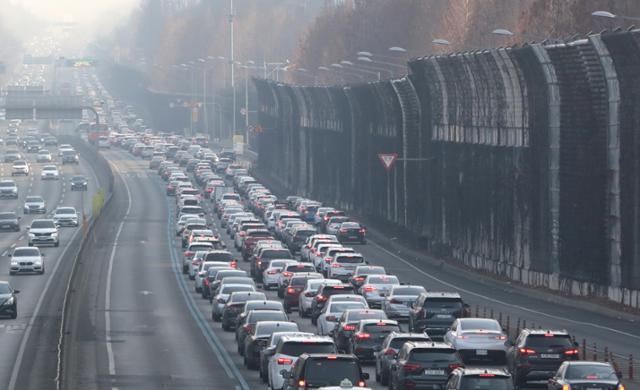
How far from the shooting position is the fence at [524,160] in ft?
223

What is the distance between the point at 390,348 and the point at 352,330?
20.8 ft

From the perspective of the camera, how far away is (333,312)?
52219 mm

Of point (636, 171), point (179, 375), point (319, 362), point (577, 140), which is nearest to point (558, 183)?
point (577, 140)

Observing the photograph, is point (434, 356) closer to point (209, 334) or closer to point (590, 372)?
point (590, 372)

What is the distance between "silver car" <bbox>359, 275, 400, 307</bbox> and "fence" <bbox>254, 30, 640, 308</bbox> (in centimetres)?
845

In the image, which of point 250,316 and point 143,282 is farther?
point 143,282

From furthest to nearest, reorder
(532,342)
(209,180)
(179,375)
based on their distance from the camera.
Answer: (209,180) → (179,375) → (532,342)

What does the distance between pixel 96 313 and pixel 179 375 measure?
19317 mm

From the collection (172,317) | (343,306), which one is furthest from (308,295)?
(343,306)

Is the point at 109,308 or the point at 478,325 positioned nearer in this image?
the point at 478,325

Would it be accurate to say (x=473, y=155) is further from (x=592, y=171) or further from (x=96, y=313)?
(x=96, y=313)

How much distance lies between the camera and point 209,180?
5861 inches

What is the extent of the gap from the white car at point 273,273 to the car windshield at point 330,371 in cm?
3784

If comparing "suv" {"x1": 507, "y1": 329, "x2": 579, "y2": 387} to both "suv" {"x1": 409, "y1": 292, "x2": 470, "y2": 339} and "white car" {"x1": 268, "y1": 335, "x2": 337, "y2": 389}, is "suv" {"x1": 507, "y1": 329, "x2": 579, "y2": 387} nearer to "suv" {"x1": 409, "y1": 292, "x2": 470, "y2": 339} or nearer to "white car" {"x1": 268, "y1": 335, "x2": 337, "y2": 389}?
"white car" {"x1": 268, "y1": 335, "x2": 337, "y2": 389}
